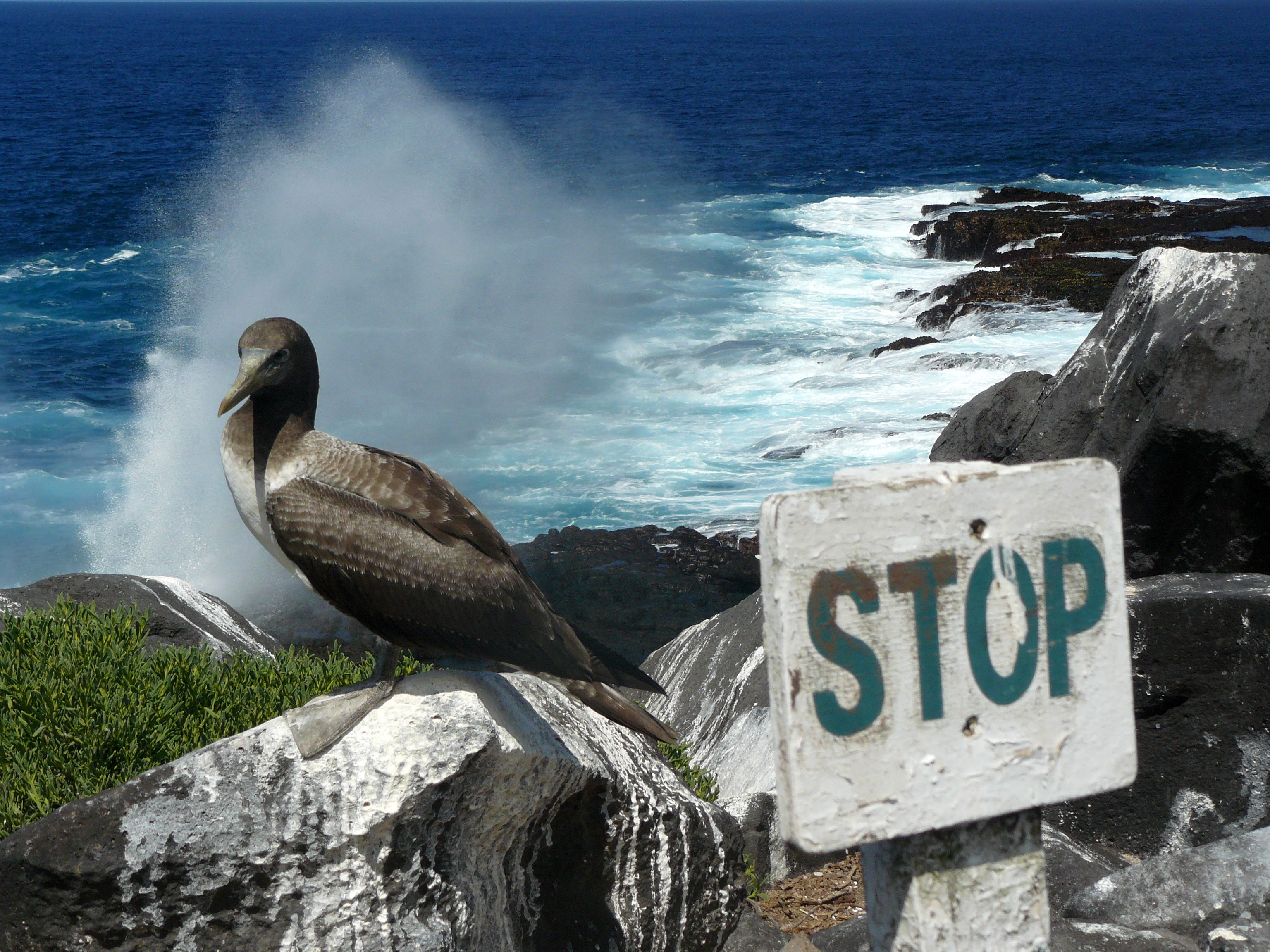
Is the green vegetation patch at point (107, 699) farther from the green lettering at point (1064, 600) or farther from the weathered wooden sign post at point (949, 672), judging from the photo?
the green lettering at point (1064, 600)

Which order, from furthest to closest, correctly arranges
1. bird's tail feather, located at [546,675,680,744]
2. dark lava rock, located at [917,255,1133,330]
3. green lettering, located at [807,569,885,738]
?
dark lava rock, located at [917,255,1133,330], bird's tail feather, located at [546,675,680,744], green lettering, located at [807,569,885,738]

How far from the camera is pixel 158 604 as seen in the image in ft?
20.6

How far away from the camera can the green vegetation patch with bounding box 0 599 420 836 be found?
12.9 feet

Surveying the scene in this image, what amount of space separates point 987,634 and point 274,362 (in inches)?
112

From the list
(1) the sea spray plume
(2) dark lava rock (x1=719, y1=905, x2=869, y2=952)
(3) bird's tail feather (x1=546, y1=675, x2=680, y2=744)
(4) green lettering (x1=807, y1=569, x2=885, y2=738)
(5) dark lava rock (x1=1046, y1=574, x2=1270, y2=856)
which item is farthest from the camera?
(1) the sea spray plume

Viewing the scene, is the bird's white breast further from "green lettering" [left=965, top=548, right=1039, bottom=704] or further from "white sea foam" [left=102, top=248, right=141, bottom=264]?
"white sea foam" [left=102, top=248, right=141, bottom=264]

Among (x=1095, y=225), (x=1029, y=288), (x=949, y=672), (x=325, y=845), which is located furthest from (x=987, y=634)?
(x=1095, y=225)

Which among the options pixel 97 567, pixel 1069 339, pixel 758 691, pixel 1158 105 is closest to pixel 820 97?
pixel 1158 105

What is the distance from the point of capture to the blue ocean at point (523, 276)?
625 inches

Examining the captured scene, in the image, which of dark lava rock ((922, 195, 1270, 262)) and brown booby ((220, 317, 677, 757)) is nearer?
brown booby ((220, 317, 677, 757))

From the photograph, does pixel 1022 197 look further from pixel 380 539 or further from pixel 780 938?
pixel 380 539

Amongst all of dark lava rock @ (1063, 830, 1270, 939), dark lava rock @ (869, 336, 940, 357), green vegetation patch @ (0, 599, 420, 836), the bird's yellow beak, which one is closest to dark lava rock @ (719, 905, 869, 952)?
dark lava rock @ (1063, 830, 1270, 939)

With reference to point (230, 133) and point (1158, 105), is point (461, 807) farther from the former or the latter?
point (1158, 105)

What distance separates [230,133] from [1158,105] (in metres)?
44.6
